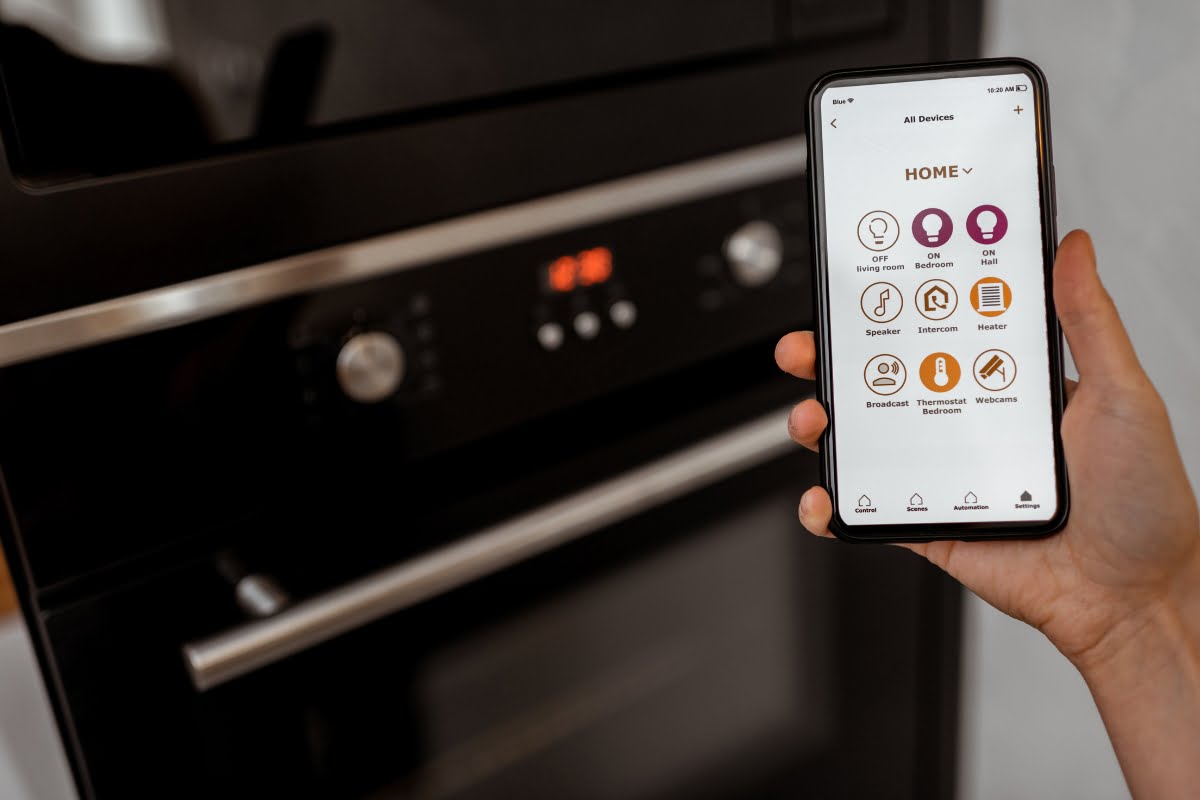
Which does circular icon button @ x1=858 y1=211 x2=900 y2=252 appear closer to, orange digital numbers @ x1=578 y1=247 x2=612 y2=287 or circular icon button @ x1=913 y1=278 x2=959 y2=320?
circular icon button @ x1=913 y1=278 x2=959 y2=320

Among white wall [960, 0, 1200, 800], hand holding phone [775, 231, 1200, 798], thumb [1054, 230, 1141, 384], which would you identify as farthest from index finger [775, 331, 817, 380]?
white wall [960, 0, 1200, 800]

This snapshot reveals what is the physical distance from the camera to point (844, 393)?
1.65 feet

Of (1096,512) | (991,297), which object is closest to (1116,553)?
(1096,512)

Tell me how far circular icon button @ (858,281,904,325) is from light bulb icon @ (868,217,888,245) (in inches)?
0.8

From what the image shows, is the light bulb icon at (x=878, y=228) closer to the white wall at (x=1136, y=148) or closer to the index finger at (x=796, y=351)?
the index finger at (x=796, y=351)

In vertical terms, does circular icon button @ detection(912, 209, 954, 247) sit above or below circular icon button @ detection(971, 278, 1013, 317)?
above

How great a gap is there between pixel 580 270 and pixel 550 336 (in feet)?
0.13

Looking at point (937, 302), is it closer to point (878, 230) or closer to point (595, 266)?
point (878, 230)

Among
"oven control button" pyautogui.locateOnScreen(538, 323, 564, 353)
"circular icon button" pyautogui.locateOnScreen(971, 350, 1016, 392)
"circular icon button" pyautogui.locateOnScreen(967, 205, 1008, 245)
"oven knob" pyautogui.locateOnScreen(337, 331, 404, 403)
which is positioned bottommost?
"circular icon button" pyautogui.locateOnScreen(971, 350, 1016, 392)

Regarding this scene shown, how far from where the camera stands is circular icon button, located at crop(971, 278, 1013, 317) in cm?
48

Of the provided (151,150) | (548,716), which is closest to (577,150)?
(151,150)

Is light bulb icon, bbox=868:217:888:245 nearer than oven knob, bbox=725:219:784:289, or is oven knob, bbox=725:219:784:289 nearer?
light bulb icon, bbox=868:217:888:245

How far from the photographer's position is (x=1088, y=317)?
465mm

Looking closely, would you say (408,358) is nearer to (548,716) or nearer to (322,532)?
(322,532)
